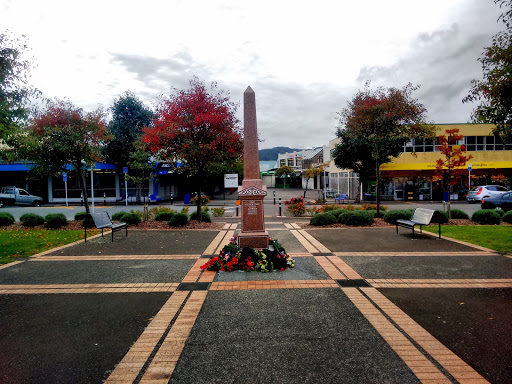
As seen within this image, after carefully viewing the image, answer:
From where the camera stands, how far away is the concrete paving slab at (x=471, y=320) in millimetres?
3033

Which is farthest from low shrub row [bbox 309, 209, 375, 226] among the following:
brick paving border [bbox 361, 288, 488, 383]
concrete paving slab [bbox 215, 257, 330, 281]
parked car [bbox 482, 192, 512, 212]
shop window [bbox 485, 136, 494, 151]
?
shop window [bbox 485, 136, 494, 151]

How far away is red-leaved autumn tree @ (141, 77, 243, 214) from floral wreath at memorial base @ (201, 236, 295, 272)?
660 cm

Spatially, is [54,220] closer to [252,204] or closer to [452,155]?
[252,204]

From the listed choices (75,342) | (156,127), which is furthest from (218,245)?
(156,127)

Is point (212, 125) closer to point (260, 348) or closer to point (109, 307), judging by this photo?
point (109, 307)

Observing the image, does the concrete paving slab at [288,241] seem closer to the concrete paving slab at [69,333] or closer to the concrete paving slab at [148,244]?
the concrete paving slab at [148,244]

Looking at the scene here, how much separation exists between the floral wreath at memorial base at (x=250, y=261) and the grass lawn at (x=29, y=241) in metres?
5.08

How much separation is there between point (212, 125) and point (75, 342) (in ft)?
32.3

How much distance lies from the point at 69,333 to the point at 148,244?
544cm

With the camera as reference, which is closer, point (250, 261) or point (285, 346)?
point (285, 346)

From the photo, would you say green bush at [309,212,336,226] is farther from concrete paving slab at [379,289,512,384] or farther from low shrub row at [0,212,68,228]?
low shrub row at [0,212,68,228]

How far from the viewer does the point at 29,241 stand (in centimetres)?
965

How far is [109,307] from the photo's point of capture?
4461mm

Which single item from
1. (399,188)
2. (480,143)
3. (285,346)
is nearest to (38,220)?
(285,346)
